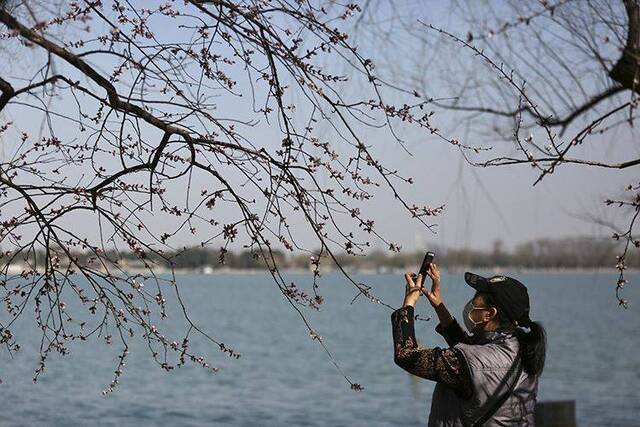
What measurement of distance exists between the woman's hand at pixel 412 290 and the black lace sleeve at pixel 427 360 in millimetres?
45

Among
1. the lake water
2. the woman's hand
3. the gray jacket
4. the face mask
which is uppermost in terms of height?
the woman's hand

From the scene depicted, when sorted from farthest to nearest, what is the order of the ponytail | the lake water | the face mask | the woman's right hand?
the lake water → the woman's right hand → the face mask → the ponytail

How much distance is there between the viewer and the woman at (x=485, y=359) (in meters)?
3.61

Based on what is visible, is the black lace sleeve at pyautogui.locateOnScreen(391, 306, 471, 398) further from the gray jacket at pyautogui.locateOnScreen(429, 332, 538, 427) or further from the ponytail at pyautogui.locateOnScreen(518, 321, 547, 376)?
the ponytail at pyautogui.locateOnScreen(518, 321, 547, 376)

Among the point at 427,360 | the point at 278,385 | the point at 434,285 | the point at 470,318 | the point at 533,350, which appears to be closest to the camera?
the point at 427,360

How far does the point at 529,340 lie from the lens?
12.2 feet

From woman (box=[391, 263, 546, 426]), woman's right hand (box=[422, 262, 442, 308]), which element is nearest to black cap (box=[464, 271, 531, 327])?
woman (box=[391, 263, 546, 426])

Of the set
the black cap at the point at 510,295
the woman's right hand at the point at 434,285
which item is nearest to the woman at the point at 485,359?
the black cap at the point at 510,295

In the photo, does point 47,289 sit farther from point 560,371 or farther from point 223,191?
point 560,371

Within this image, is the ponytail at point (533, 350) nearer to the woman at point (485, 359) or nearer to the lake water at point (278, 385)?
the woman at point (485, 359)

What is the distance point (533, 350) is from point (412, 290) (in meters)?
0.48

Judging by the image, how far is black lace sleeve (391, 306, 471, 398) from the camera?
359 cm

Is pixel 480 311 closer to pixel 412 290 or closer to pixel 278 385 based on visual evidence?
pixel 412 290

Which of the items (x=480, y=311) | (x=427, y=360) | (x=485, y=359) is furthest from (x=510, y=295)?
(x=427, y=360)
